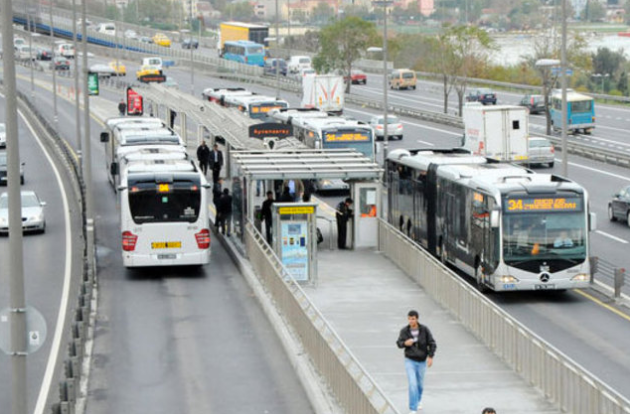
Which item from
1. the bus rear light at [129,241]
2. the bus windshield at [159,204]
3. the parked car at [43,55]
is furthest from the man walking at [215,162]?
the parked car at [43,55]

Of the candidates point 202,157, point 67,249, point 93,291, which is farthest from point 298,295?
point 202,157

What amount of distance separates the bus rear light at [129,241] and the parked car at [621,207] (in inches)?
646

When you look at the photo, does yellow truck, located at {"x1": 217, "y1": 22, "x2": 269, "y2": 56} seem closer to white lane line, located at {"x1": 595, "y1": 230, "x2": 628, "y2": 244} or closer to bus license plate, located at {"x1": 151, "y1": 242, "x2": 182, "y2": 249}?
white lane line, located at {"x1": 595, "y1": 230, "x2": 628, "y2": 244}

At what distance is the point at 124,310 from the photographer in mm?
30672

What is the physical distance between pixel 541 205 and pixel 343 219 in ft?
27.5

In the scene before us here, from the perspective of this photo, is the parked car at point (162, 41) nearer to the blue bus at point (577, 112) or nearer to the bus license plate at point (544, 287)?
the blue bus at point (577, 112)

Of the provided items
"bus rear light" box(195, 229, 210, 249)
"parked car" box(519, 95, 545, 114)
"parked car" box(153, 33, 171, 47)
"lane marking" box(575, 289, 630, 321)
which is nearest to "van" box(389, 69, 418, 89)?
"parked car" box(519, 95, 545, 114)

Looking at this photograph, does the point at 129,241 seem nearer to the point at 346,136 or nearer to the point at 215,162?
the point at 215,162

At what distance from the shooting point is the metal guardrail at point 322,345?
60.4 ft

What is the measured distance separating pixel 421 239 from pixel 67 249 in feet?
34.0

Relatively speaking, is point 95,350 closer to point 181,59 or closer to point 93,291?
point 93,291

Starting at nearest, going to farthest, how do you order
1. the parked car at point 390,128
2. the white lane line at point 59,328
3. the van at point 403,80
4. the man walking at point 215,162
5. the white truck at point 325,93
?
the white lane line at point 59,328, the man walking at point 215,162, the parked car at point 390,128, the white truck at point 325,93, the van at point 403,80

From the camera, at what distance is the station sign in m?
46.8

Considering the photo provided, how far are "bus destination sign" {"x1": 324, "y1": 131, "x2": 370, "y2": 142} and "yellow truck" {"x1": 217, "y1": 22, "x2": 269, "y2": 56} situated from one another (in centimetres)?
8772
